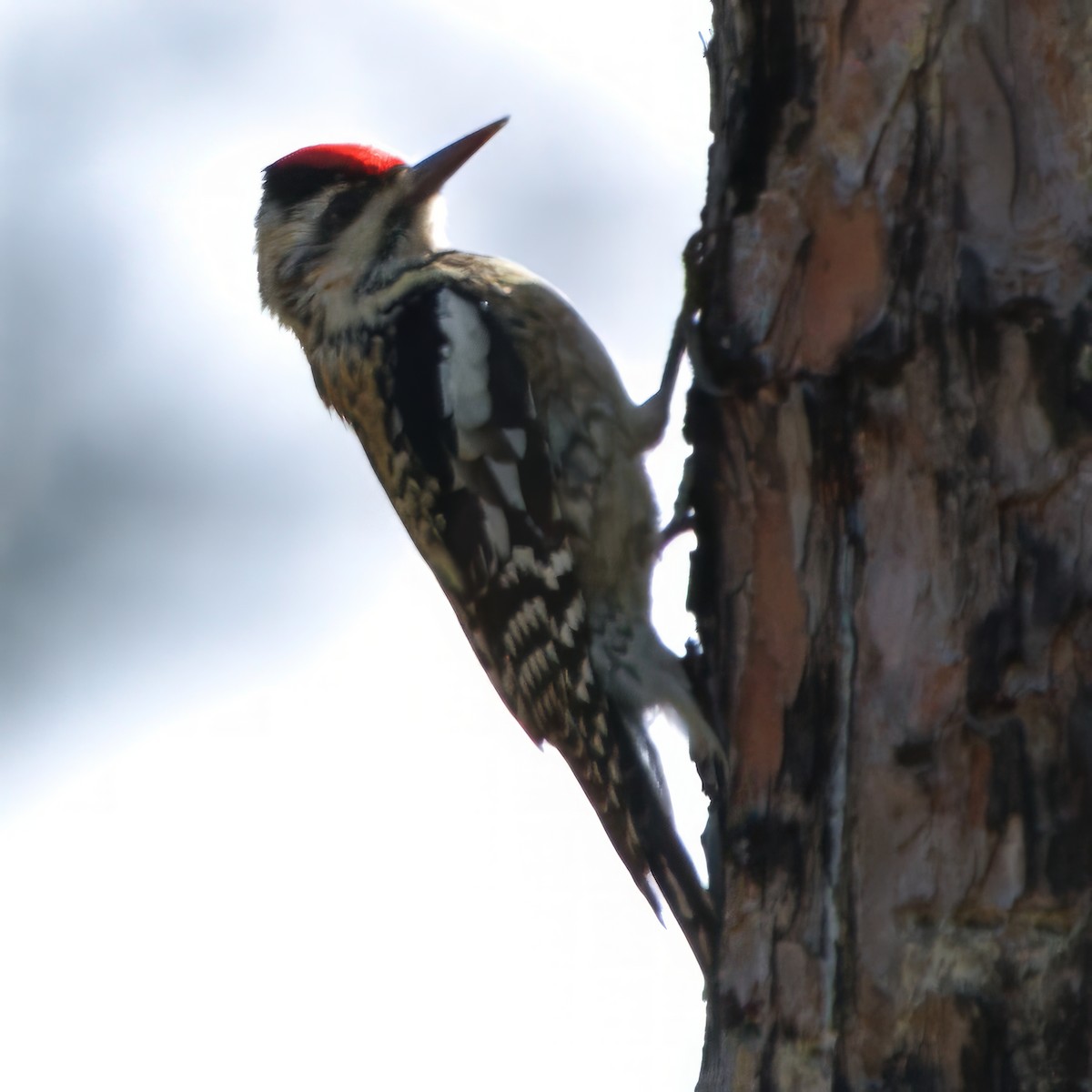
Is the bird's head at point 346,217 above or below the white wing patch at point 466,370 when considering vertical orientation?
above

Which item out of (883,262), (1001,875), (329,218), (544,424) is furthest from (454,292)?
(1001,875)

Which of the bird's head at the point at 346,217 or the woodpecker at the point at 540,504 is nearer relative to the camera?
the woodpecker at the point at 540,504

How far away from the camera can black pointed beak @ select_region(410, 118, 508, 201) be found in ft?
14.9

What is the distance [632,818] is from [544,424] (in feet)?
3.37

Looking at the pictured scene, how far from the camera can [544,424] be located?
3768 mm

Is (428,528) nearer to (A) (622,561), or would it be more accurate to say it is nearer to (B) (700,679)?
(A) (622,561)

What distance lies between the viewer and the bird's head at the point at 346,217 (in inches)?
176

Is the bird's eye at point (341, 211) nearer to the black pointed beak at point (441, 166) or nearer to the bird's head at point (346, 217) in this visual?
the bird's head at point (346, 217)

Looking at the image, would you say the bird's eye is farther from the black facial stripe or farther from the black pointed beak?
the black pointed beak

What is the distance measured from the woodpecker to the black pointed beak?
0.42 meters

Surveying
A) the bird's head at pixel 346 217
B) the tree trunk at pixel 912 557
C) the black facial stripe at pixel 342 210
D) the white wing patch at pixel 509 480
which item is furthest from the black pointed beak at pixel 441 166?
the tree trunk at pixel 912 557

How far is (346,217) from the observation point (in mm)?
4590

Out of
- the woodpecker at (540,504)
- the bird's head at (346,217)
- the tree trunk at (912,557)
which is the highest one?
the bird's head at (346,217)

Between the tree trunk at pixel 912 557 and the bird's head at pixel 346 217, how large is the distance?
200cm
